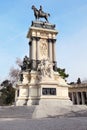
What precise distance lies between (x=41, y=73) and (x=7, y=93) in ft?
72.4

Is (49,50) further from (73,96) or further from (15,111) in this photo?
(73,96)

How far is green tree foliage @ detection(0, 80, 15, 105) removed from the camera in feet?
159

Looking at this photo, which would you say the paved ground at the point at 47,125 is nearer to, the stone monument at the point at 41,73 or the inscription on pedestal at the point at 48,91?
the stone monument at the point at 41,73

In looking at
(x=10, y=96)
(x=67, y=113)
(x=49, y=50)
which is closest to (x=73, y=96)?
(x=10, y=96)

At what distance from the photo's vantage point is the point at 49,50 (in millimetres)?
33281

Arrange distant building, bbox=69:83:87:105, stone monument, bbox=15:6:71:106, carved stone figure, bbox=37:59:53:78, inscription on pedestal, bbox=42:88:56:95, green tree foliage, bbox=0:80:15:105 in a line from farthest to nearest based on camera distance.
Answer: distant building, bbox=69:83:87:105, green tree foliage, bbox=0:80:15:105, carved stone figure, bbox=37:59:53:78, stone monument, bbox=15:6:71:106, inscription on pedestal, bbox=42:88:56:95

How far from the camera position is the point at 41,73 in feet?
99.9

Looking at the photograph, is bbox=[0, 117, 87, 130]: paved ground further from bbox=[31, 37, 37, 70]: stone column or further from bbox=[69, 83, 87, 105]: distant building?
bbox=[69, 83, 87, 105]: distant building

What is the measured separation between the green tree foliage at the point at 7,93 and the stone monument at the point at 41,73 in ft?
57.3

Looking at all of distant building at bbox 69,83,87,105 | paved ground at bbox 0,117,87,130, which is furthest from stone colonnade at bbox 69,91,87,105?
paved ground at bbox 0,117,87,130

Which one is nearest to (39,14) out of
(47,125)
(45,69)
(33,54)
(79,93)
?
(33,54)

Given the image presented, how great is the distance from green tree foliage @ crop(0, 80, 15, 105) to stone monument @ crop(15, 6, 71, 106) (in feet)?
57.3

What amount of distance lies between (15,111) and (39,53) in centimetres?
1221

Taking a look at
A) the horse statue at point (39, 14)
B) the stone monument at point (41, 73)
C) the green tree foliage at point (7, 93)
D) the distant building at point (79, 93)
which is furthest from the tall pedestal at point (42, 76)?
the distant building at point (79, 93)
